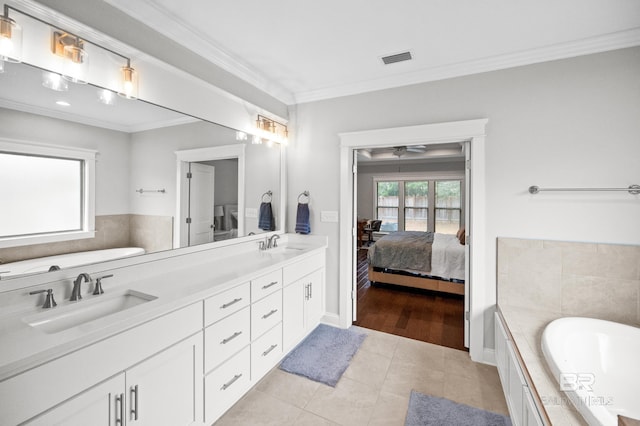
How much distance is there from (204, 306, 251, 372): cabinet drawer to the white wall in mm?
2033

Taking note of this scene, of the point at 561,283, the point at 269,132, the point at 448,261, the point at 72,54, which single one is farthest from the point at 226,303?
the point at 448,261

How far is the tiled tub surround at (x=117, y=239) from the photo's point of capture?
4.60ft

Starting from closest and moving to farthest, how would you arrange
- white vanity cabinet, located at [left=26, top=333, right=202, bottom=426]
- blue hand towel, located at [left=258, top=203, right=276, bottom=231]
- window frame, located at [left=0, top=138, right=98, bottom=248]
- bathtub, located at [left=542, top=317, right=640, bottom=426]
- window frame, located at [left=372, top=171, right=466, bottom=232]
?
white vanity cabinet, located at [left=26, top=333, right=202, bottom=426], window frame, located at [left=0, top=138, right=98, bottom=248], bathtub, located at [left=542, top=317, right=640, bottom=426], blue hand towel, located at [left=258, top=203, right=276, bottom=231], window frame, located at [left=372, top=171, right=466, bottom=232]

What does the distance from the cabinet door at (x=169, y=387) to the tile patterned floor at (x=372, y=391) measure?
0.43 metres

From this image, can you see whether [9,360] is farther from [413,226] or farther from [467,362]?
[413,226]

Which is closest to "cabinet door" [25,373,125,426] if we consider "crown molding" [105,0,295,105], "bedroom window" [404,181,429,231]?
"crown molding" [105,0,295,105]

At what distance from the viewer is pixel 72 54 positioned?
146cm

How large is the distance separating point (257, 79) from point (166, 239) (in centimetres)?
170

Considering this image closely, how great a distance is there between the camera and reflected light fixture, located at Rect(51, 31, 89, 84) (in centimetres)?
142

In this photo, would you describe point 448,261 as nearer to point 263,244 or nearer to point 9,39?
point 263,244

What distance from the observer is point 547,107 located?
7.38 ft

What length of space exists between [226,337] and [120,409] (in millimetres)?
616

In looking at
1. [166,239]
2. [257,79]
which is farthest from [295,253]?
[257,79]

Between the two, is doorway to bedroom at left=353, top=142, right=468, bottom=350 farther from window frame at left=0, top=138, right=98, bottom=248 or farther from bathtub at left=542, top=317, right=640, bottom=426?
window frame at left=0, top=138, right=98, bottom=248
